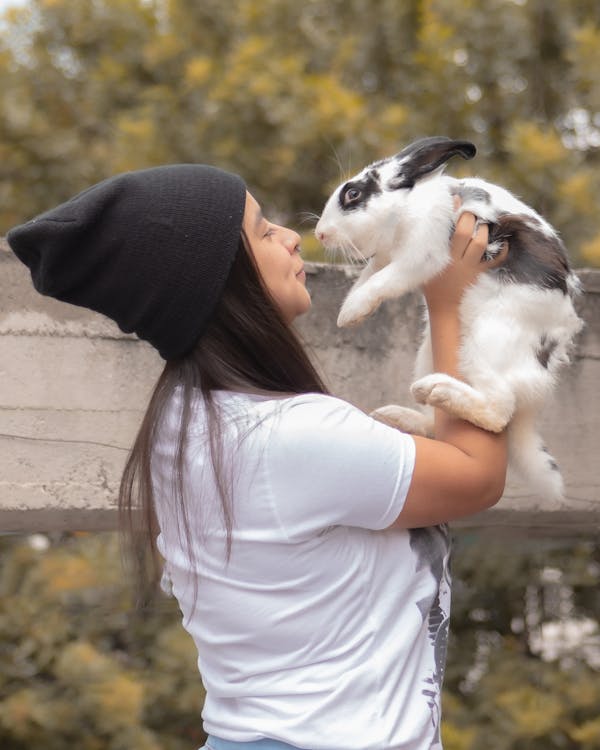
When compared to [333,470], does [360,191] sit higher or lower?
higher

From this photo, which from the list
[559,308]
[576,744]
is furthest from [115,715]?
[559,308]

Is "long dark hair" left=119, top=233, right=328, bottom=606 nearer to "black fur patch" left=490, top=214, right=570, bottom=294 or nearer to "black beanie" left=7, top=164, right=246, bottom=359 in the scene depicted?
"black beanie" left=7, top=164, right=246, bottom=359

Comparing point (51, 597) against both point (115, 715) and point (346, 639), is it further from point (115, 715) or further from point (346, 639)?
point (346, 639)

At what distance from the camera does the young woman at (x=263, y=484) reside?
118 centimetres

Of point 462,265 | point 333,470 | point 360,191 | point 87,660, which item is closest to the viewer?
point 333,470

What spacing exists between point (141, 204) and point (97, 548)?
2359 mm

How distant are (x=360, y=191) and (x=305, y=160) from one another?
2.09 metres

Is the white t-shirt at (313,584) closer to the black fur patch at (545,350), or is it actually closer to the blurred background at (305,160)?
the black fur patch at (545,350)

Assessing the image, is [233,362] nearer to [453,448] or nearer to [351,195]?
[453,448]

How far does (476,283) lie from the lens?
1.46 meters

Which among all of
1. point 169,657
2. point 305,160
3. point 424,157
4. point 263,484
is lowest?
point 169,657

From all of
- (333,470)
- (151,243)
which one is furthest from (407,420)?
(151,243)

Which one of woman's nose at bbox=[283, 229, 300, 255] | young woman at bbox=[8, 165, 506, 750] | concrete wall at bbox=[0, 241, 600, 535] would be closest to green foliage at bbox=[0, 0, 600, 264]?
concrete wall at bbox=[0, 241, 600, 535]

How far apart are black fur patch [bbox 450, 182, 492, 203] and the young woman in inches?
12.6
